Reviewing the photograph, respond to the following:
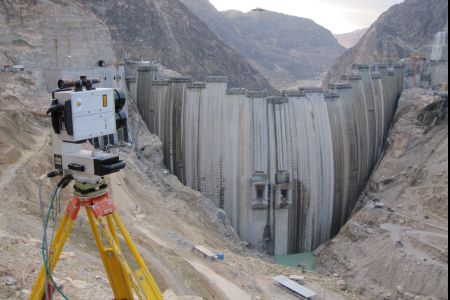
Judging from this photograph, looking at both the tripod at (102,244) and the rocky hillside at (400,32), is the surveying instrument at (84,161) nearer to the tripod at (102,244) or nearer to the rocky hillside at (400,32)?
the tripod at (102,244)

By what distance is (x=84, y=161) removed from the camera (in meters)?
6.74

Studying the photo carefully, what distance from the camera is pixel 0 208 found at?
51.7 ft

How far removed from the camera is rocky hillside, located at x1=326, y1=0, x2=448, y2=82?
79.6 metres

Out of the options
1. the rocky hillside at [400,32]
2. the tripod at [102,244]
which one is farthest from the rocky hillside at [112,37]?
the tripod at [102,244]

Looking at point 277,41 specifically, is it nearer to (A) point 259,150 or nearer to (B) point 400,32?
(B) point 400,32

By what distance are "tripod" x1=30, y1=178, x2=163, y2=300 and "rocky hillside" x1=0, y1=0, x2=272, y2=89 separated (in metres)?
26.9

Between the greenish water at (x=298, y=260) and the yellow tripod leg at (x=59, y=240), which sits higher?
the yellow tripod leg at (x=59, y=240)

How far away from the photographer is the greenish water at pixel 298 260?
34.1 metres

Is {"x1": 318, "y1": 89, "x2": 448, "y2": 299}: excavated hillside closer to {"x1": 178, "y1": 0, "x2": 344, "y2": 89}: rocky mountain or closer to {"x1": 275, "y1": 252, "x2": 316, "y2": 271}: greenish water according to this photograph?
{"x1": 275, "y1": 252, "x2": 316, "y2": 271}: greenish water

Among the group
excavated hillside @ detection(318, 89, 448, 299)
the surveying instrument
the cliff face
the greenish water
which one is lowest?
the greenish water

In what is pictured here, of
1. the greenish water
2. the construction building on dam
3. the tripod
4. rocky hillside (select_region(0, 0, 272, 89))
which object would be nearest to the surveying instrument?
the tripod

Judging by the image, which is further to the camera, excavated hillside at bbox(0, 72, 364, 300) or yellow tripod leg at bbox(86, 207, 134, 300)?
excavated hillside at bbox(0, 72, 364, 300)

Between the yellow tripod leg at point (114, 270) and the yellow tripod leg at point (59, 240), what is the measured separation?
234mm

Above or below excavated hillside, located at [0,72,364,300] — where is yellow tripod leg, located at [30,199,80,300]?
above
